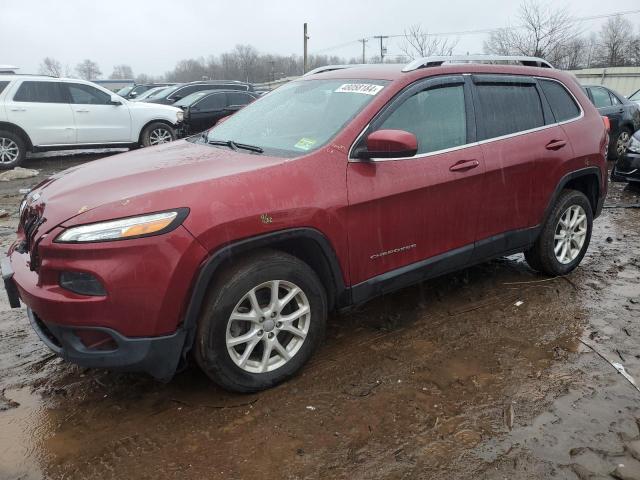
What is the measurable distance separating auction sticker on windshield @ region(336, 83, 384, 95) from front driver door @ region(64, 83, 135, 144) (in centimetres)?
879

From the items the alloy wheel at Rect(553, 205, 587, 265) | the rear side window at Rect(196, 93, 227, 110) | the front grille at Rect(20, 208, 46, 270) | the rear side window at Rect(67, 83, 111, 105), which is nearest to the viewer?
the front grille at Rect(20, 208, 46, 270)

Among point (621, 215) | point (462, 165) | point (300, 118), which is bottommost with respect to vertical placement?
point (621, 215)

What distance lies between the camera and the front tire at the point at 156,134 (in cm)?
1156

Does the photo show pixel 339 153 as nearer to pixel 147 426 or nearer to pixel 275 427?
pixel 275 427

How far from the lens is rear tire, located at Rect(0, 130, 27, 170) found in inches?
394

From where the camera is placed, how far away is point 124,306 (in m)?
2.39

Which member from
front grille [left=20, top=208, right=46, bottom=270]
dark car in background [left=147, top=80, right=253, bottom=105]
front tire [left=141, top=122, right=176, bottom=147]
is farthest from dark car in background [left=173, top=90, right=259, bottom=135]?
front grille [left=20, top=208, right=46, bottom=270]

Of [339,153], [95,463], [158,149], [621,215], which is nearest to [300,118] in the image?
[339,153]

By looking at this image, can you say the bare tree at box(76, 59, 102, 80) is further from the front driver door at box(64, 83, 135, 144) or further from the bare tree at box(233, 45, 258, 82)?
the front driver door at box(64, 83, 135, 144)

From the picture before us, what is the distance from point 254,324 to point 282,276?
29cm

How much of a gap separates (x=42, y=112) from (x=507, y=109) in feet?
30.8

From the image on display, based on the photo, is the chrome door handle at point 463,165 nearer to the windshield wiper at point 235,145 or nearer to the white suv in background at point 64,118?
the windshield wiper at point 235,145

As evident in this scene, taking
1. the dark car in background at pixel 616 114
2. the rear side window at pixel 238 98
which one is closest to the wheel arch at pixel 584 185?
the dark car in background at pixel 616 114

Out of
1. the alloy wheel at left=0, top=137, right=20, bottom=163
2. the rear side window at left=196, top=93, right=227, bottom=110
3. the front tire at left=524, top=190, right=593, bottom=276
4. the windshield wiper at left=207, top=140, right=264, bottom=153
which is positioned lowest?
the front tire at left=524, top=190, right=593, bottom=276
